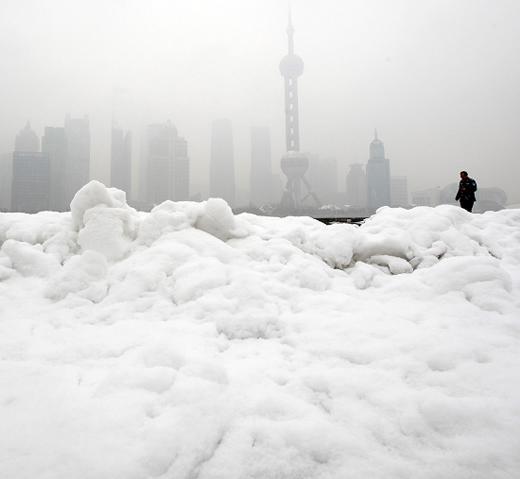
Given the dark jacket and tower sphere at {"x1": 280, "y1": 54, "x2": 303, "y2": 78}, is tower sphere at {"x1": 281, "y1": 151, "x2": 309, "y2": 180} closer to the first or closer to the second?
tower sphere at {"x1": 280, "y1": 54, "x2": 303, "y2": 78}

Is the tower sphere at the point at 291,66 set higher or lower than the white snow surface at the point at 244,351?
higher

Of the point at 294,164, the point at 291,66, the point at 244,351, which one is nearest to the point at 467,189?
the point at 244,351

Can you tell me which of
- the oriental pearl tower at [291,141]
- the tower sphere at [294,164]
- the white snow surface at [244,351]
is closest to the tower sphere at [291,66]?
the oriental pearl tower at [291,141]

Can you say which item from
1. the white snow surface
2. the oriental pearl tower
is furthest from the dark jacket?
the oriental pearl tower

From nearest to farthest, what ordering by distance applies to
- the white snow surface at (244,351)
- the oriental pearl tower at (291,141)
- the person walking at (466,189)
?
the white snow surface at (244,351)
the person walking at (466,189)
the oriental pearl tower at (291,141)

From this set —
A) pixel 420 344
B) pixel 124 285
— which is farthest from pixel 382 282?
pixel 124 285

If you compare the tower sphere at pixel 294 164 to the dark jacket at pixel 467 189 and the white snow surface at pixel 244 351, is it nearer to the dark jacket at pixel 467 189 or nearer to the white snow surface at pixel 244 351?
the dark jacket at pixel 467 189

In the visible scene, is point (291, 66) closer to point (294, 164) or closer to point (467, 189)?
point (294, 164)
